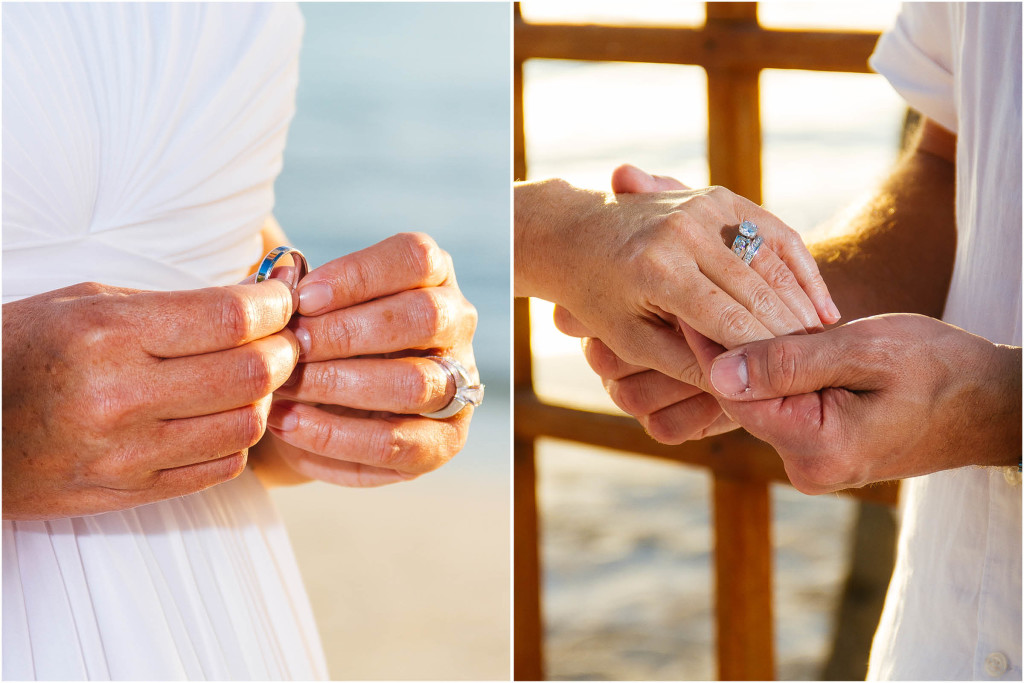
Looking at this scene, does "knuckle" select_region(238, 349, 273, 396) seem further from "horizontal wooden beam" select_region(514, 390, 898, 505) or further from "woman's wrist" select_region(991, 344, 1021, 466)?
"horizontal wooden beam" select_region(514, 390, 898, 505)

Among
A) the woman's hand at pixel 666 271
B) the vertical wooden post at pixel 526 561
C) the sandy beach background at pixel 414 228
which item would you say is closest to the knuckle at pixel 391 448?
the woman's hand at pixel 666 271

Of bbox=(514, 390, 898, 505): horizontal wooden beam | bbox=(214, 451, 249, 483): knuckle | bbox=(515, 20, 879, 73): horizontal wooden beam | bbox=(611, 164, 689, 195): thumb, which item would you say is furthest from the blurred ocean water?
bbox=(214, 451, 249, 483): knuckle

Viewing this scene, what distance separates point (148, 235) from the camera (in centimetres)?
107

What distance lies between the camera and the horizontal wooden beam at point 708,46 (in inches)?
81.3

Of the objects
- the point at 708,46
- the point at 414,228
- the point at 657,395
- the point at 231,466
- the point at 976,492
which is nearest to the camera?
the point at 231,466

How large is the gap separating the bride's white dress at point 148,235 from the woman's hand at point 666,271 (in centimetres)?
41

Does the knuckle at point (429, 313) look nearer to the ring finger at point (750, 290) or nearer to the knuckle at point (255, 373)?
the knuckle at point (255, 373)

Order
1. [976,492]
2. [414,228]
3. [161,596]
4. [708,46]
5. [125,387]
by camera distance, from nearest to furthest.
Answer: [125,387]
[161,596]
[976,492]
[708,46]
[414,228]

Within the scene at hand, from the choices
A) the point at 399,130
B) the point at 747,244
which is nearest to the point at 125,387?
the point at 747,244

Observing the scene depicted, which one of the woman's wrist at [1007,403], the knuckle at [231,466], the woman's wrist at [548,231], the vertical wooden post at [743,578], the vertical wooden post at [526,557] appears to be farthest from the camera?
the vertical wooden post at [526,557]

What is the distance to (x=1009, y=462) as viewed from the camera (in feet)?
3.42

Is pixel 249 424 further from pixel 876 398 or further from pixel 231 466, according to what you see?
pixel 876 398

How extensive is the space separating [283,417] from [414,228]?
19.9 feet

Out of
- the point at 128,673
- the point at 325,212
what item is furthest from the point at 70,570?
the point at 325,212
